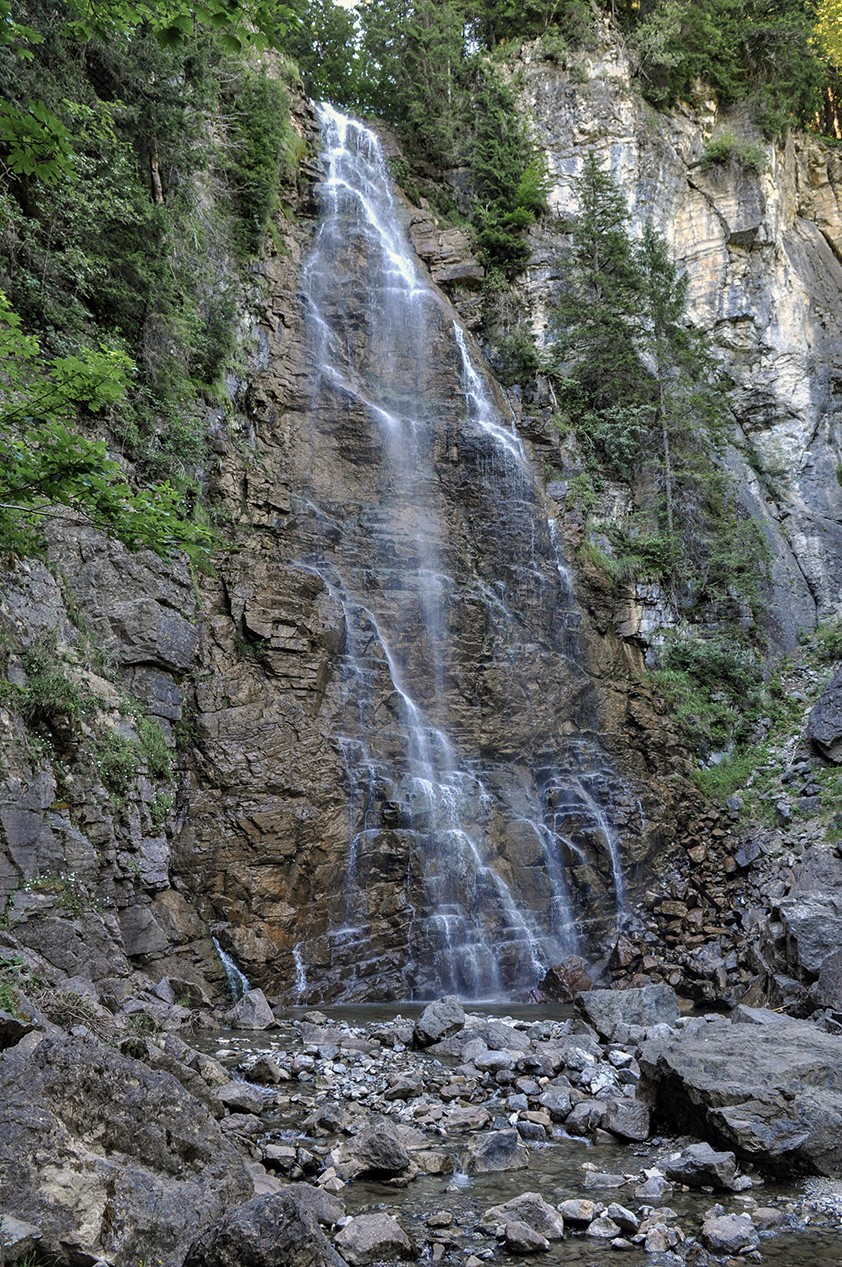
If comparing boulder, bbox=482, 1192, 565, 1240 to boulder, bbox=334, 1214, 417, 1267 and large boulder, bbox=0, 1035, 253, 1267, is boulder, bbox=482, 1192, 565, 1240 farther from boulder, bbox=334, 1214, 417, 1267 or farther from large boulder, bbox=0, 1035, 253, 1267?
large boulder, bbox=0, 1035, 253, 1267

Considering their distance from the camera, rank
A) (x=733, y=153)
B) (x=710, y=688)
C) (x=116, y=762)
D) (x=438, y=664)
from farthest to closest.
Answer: (x=733, y=153) < (x=710, y=688) < (x=438, y=664) < (x=116, y=762)

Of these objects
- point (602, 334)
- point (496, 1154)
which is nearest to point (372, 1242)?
point (496, 1154)

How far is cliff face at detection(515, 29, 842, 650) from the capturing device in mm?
23266

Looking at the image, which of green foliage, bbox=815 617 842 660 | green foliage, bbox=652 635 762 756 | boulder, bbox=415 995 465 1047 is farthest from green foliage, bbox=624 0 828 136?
boulder, bbox=415 995 465 1047

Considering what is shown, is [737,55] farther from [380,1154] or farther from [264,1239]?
[264,1239]

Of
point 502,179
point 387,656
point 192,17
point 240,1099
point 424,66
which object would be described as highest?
point 424,66

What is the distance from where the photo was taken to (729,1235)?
4.70 metres

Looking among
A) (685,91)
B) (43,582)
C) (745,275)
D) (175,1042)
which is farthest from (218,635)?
(685,91)

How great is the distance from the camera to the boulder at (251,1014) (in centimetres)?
945

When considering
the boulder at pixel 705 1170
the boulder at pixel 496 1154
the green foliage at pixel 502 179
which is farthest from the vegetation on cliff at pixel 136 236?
the green foliage at pixel 502 179

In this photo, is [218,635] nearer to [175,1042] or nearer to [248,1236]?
[175,1042]

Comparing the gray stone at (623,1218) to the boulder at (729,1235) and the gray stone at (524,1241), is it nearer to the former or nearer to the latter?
the boulder at (729,1235)

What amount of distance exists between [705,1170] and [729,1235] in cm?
89

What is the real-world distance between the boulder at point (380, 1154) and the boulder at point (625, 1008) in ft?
14.2
